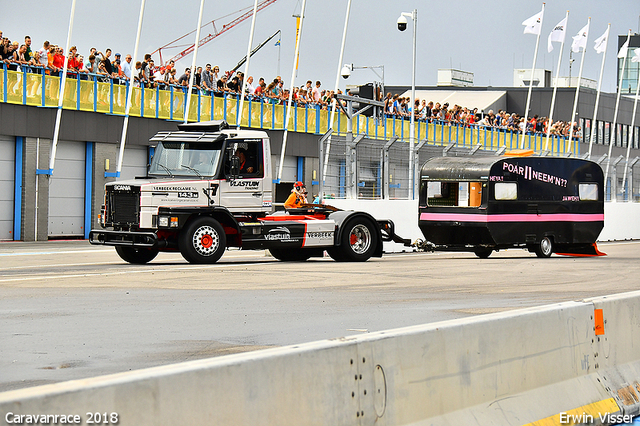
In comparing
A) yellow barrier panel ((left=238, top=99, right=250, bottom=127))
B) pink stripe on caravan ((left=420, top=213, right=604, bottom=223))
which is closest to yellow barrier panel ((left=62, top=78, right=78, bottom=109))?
yellow barrier panel ((left=238, top=99, right=250, bottom=127))

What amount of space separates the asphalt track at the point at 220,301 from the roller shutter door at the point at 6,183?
11061 millimetres

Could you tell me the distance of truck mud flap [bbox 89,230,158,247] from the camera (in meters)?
18.9

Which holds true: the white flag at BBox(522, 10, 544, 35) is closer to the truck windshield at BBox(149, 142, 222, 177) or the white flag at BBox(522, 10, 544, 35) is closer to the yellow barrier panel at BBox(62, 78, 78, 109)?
the yellow barrier panel at BBox(62, 78, 78, 109)

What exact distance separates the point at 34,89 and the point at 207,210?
588 inches

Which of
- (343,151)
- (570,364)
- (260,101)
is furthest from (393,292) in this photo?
(260,101)

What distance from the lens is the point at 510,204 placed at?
24.7 meters

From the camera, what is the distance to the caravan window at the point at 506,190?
24.5 m

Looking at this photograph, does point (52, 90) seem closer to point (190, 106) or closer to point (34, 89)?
point (34, 89)

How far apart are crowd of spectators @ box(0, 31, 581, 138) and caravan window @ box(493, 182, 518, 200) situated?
1451 cm

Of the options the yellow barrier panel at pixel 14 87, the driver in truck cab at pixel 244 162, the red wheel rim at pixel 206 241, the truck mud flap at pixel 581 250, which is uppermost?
the yellow barrier panel at pixel 14 87

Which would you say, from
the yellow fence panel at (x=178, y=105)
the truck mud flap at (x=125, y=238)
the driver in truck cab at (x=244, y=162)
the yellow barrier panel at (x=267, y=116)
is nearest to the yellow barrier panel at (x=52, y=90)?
the yellow fence panel at (x=178, y=105)

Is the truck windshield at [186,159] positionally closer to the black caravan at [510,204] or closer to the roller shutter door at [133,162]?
the black caravan at [510,204]

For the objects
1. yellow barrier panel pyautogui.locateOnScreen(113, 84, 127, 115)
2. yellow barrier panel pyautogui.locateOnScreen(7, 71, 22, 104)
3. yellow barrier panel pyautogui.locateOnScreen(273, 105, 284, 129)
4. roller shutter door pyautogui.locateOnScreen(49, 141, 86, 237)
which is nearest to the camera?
yellow barrier panel pyautogui.locateOnScreen(7, 71, 22, 104)

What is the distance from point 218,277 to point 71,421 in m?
12.9
